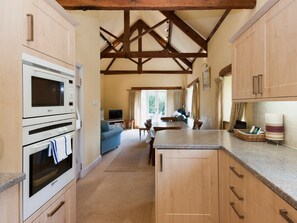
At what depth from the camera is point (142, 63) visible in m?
10.1

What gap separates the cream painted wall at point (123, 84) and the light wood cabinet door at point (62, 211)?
8992mm

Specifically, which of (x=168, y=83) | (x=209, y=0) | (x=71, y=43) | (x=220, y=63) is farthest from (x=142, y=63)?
(x=71, y=43)

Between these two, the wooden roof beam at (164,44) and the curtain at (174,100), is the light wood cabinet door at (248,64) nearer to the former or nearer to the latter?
the wooden roof beam at (164,44)

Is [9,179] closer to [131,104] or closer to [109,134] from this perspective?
[109,134]

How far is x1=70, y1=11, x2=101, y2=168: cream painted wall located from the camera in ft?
12.6

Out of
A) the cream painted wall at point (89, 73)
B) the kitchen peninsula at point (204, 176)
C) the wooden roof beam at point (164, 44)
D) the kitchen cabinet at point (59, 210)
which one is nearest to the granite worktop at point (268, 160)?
the kitchen peninsula at point (204, 176)

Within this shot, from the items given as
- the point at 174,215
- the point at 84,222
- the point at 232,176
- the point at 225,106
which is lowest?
the point at 84,222

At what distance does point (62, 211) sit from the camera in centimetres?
171

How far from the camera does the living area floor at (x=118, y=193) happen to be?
2486 millimetres

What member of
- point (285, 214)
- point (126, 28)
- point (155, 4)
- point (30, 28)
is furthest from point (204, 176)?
point (126, 28)

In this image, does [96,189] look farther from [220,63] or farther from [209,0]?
[220,63]

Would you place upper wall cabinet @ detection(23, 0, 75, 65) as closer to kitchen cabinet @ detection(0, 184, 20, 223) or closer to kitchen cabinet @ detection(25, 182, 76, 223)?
kitchen cabinet @ detection(0, 184, 20, 223)

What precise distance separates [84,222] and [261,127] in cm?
223

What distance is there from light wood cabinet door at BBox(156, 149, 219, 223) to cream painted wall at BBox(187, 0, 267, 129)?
1.18 meters
